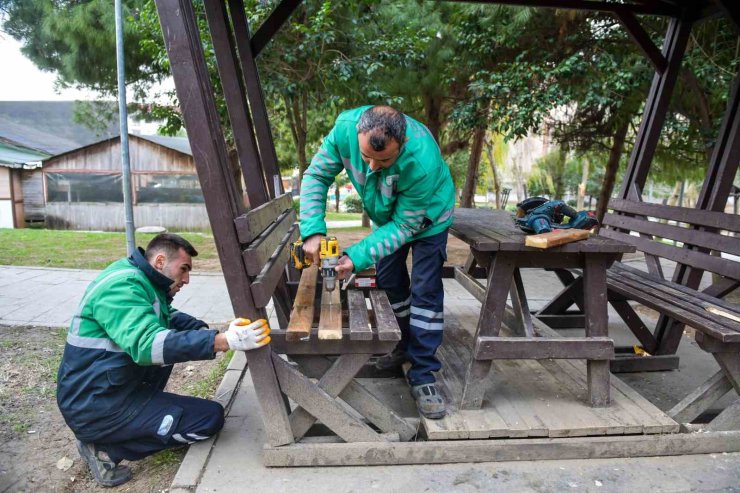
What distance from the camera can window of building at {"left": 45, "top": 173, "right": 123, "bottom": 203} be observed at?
59.7 feet

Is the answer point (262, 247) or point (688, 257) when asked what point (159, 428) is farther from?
point (688, 257)

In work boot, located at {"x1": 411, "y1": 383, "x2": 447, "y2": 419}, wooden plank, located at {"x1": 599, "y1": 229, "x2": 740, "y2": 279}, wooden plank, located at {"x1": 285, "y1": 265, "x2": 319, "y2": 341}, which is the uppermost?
wooden plank, located at {"x1": 599, "y1": 229, "x2": 740, "y2": 279}

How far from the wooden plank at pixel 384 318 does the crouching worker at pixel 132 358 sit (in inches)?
21.1

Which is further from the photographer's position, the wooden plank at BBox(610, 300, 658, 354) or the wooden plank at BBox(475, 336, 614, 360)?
the wooden plank at BBox(610, 300, 658, 354)

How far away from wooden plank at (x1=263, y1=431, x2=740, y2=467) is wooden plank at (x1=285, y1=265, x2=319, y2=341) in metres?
0.59

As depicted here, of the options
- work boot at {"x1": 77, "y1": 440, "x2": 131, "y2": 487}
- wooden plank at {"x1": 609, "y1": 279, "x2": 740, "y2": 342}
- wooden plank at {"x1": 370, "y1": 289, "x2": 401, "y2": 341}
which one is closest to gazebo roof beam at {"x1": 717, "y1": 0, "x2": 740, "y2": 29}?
wooden plank at {"x1": 609, "y1": 279, "x2": 740, "y2": 342}

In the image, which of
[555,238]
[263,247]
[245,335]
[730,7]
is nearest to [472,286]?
[555,238]

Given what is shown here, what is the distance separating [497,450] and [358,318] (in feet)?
3.04

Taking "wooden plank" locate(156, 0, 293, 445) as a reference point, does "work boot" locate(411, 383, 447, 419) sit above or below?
below

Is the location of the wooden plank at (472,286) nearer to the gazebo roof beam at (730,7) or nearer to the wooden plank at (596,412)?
the wooden plank at (596,412)

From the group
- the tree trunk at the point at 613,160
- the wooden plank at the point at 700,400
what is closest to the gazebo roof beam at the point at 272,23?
the wooden plank at the point at 700,400

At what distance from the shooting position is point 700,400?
110 inches

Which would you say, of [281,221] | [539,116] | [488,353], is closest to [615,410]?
[488,353]

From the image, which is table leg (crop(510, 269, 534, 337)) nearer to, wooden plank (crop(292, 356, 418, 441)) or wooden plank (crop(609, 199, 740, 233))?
wooden plank (crop(292, 356, 418, 441))
